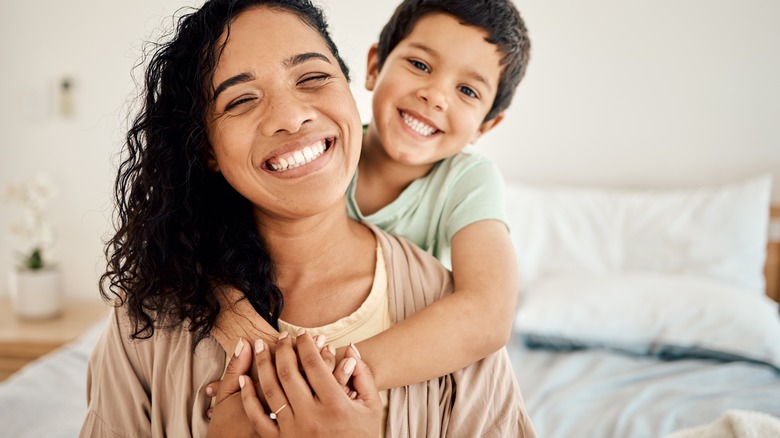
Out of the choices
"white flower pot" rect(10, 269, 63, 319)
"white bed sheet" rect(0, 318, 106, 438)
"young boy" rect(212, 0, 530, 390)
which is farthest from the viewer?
"white flower pot" rect(10, 269, 63, 319)

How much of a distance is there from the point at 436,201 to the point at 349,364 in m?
0.55

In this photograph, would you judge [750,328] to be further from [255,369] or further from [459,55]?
[255,369]

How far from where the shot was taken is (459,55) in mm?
1382

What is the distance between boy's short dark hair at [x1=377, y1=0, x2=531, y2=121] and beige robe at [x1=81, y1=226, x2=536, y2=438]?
0.68 metres

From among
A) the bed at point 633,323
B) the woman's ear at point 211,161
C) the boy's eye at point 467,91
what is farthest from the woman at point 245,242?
the bed at point 633,323

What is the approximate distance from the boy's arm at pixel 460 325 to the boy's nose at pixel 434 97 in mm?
295

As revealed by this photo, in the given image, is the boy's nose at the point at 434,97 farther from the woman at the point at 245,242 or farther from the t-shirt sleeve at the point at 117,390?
the t-shirt sleeve at the point at 117,390

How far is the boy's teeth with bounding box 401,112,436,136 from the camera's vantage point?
54.7 inches

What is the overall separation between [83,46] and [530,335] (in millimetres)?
2551

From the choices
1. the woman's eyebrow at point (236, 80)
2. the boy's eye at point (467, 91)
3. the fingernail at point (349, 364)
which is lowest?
the fingernail at point (349, 364)

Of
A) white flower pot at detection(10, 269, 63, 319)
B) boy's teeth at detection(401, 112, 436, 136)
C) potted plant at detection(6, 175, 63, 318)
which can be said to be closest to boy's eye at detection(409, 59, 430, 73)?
boy's teeth at detection(401, 112, 436, 136)

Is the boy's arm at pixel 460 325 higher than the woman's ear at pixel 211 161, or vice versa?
the woman's ear at pixel 211 161

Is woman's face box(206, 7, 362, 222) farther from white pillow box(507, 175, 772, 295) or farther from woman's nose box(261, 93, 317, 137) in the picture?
white pillow box(507, 175, 772, 295)

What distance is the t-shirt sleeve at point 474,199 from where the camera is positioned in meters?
1.28
